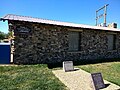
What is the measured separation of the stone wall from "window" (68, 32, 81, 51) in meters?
0.31

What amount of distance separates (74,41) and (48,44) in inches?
92.1

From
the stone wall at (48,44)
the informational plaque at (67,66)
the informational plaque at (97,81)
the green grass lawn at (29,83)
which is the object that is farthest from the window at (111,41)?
the green grass lawn at (29,83)

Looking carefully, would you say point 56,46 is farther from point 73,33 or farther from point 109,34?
point 109,34

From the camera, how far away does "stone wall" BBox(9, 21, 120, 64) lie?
830 centimetres

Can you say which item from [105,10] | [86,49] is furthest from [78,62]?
[105,10]

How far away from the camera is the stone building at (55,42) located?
8.30 m

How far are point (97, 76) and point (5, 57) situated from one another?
541 cm

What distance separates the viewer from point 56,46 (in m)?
9.53

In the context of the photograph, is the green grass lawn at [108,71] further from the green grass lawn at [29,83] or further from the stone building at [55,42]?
the green grass lawn at [29,83]

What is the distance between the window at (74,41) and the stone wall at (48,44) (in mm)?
307

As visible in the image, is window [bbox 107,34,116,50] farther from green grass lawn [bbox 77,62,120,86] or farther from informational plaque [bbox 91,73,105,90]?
informational plaque [bbox 91,73,105,90]

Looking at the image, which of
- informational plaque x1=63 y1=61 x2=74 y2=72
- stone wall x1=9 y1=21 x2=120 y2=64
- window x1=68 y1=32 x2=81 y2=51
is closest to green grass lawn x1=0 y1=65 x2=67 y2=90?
informational plaque x1=63 y1=61 x2=74 y2=72

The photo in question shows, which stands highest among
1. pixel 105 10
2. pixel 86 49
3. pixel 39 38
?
pixel 105 10

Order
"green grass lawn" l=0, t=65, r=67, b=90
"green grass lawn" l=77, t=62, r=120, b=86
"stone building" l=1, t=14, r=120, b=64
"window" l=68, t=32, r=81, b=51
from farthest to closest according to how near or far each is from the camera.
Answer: "window" l=68, t=32, r=81, b=51, "stone building" l=1, t=14, r=120, b=64, "green grass lawn" l=77, t=62, r=120, b=86, "green grass lawn" l=0, t=65, r=67, b=90
